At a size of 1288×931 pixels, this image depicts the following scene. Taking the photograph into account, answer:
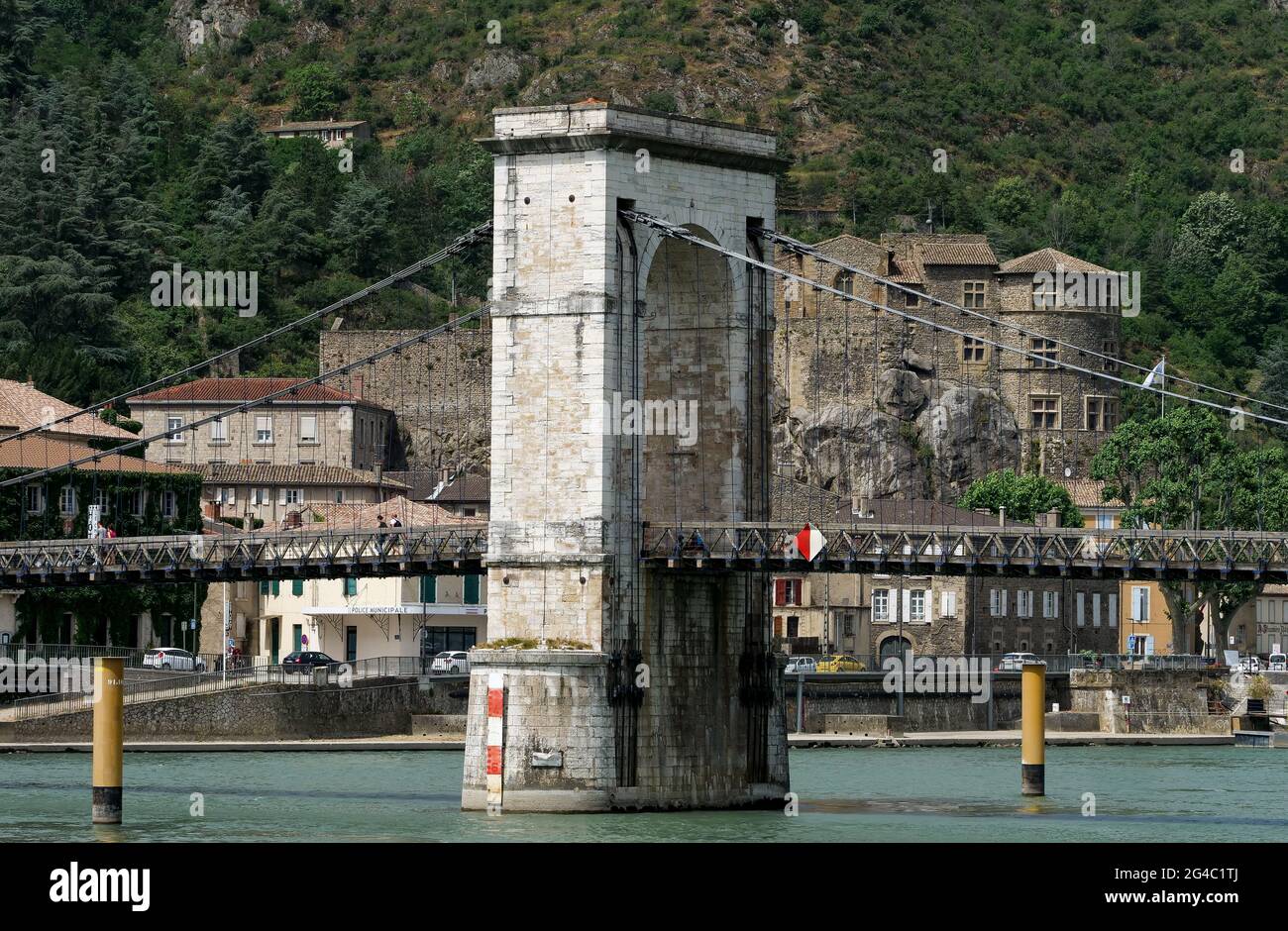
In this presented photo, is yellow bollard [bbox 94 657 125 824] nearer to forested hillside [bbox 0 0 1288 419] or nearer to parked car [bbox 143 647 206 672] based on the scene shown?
parked car [bbox 143 647 206 672]

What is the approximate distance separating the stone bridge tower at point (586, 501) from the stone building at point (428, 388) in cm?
7420

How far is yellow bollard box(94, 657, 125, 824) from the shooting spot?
185ft

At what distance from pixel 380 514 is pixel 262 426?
2771cm

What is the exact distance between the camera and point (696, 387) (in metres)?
61.9

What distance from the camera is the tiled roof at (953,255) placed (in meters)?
158

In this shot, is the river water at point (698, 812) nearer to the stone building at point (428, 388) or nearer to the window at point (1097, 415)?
the stone building at point (428, 388)

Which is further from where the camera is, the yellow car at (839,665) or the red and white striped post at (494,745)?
the yellow car at (839,665)

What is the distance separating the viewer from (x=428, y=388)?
5374 inches

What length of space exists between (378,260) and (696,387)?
10586cm

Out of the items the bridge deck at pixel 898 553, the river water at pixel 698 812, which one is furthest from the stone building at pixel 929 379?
the bridge deck at pixel 898 553

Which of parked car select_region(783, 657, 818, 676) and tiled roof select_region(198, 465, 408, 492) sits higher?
tiled roof select_region(198, 465, 408, 492)

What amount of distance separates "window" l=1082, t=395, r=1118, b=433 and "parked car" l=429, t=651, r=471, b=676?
5954 cm

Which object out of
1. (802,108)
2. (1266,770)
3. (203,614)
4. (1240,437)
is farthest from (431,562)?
(802,108)

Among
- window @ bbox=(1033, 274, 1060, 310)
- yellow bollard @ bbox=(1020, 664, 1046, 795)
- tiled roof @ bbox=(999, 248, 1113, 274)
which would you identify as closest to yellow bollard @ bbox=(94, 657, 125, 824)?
yellow bollard @ bbox=(1020, 664, 1046, 795)
